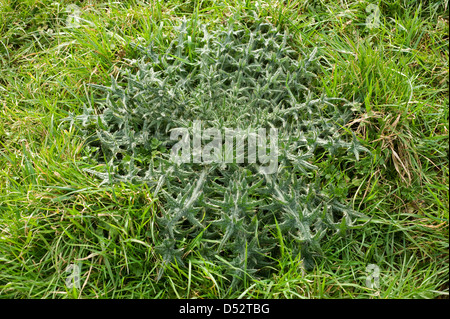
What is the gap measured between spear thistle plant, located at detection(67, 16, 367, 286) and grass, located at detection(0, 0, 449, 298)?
98 millimetres

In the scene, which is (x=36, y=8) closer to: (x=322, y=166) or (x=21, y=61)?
(x=21, y=61)

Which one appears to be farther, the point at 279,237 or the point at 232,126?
the point at 232,126

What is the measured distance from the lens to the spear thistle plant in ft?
6.72

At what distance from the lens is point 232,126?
2377 mm

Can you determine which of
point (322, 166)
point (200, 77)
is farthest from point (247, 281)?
point (200, 77)

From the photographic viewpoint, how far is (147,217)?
211cm

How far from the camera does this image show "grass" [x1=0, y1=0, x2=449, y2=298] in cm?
200

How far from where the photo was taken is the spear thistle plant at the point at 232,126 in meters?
2.05

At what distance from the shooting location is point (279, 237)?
202 centimetres

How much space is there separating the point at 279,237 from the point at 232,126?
732 mm

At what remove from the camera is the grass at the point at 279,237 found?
200 centimetres

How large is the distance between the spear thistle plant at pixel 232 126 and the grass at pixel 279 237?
0.10 metres

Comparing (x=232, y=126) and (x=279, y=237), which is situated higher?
(x=232, y=126)

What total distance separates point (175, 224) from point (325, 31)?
1.83m
